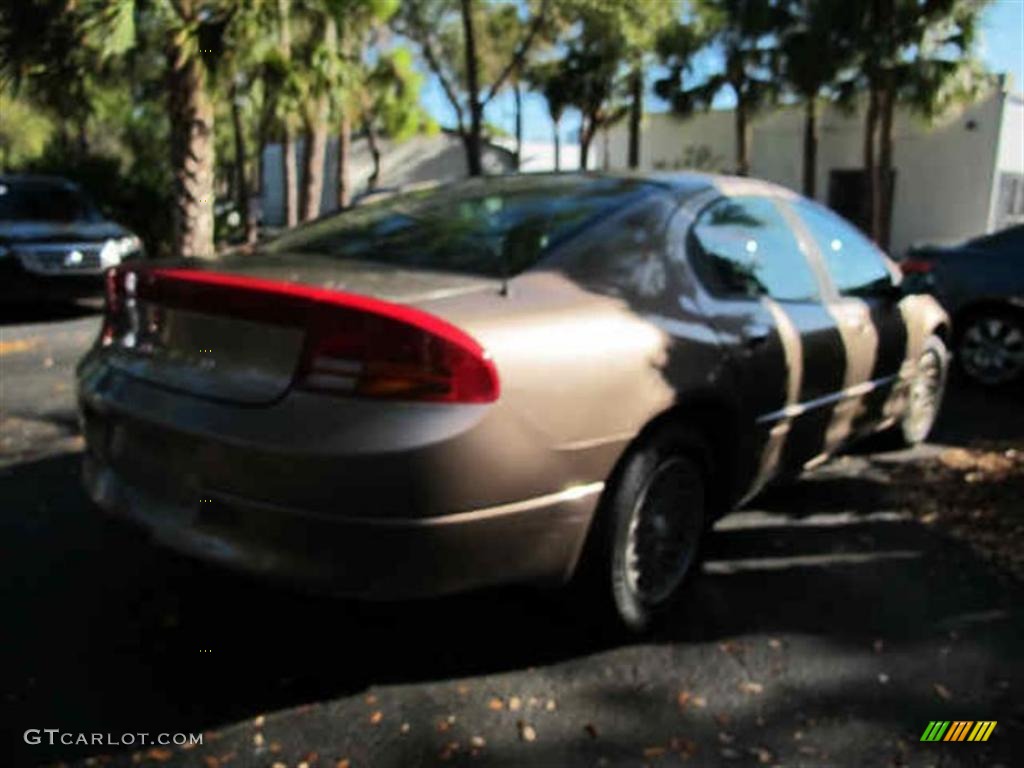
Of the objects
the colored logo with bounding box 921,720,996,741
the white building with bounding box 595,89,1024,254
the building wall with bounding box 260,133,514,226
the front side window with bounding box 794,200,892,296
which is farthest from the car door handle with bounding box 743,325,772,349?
the building wall with bounding box 260,133,514,226

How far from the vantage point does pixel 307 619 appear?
3326 mm

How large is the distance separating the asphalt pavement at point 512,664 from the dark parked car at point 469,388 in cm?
33

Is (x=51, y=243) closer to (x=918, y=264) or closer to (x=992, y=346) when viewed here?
(x=918, y=264)

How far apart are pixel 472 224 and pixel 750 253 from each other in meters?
1.11

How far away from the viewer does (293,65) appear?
417 inches

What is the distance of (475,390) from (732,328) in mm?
1234

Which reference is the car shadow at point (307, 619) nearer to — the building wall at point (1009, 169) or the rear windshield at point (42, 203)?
the rear windshield at point (42, 203)

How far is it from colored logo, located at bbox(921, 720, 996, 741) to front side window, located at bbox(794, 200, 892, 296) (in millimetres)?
2007

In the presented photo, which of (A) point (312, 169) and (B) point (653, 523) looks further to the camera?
(A) point (312, 169)

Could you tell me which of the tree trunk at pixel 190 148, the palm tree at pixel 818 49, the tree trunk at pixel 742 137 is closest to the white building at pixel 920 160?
the tree trunk at pixel 742 137

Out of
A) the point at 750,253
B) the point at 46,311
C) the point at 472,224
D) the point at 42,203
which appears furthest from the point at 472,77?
the point at 472,224

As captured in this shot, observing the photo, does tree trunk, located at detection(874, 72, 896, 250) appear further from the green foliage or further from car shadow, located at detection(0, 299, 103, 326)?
the green foliage

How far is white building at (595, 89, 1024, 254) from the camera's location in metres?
23.0

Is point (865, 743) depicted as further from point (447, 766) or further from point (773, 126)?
point (773, 126)
